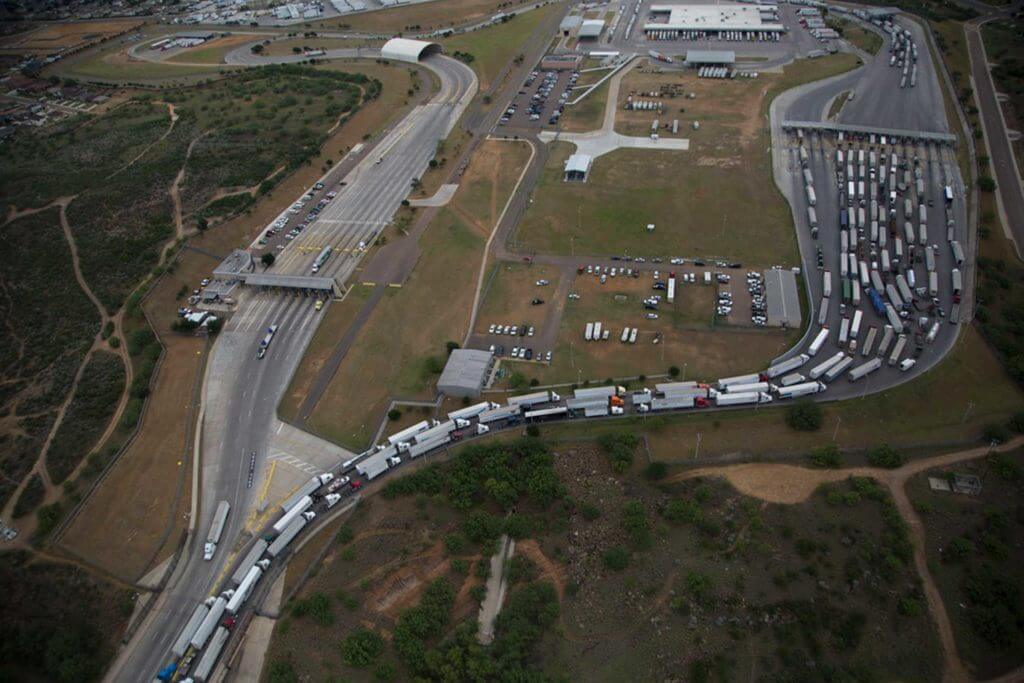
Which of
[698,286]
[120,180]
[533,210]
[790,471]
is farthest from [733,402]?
[120,180]

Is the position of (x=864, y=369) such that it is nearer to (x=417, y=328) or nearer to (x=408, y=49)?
(x=417, y=328)

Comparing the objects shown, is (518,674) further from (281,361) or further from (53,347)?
(53,347)

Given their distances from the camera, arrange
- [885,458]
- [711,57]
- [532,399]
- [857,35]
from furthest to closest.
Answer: [857,35], [711,57], [532,399], [885,458]

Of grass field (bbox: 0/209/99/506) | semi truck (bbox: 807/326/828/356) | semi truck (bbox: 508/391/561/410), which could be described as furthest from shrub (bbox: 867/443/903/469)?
grass field (bbox: 0/209/99/506)

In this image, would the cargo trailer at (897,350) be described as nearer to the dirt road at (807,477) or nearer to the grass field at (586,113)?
the dirt road at (807,477)

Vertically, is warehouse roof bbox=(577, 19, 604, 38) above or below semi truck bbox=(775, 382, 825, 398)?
above

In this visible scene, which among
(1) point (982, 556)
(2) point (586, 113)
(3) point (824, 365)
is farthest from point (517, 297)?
(2) point (586, 113)

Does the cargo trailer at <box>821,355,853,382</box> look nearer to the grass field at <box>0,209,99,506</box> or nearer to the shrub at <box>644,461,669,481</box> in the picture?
the shrub at <box>644,461,669,481</box>
